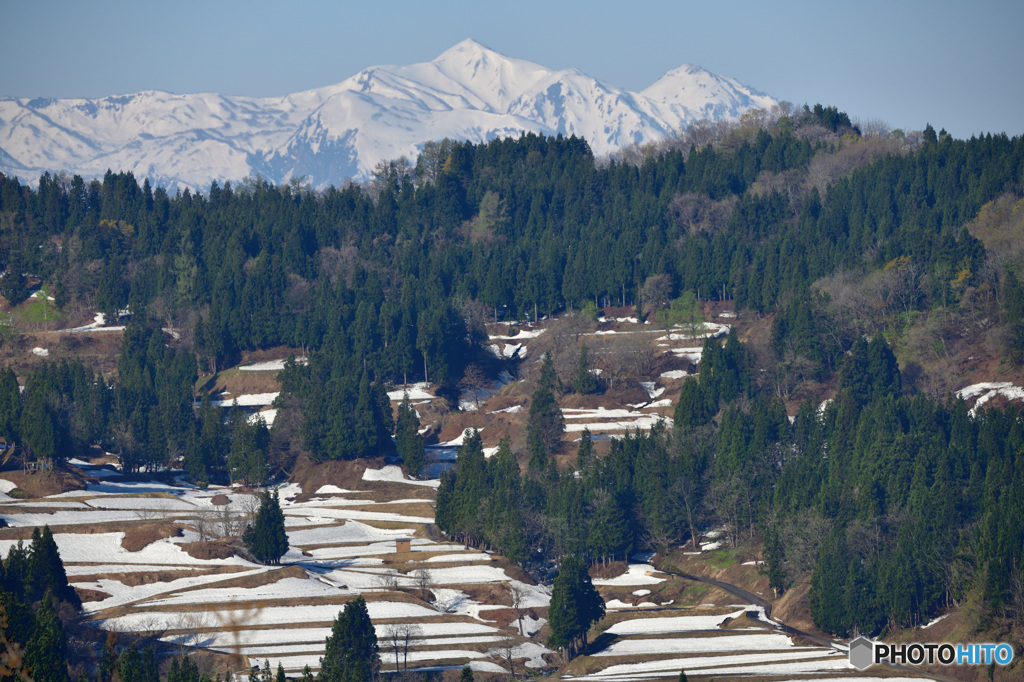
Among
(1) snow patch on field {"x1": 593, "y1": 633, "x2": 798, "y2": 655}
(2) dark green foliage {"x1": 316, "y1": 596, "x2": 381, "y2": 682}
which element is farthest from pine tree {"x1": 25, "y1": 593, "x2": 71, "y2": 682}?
(1) snow patch on field {"x1": 593, "y1": 633, "x2": 798, "y2": 655}

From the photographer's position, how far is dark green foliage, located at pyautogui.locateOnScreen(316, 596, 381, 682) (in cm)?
4459

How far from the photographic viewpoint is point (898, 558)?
54.7 metres

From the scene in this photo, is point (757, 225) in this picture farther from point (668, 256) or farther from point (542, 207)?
point (542, 207)

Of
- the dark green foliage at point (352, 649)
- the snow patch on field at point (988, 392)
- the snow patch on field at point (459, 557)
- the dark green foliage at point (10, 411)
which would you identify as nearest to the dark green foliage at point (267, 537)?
the snow patch on field at point (459, 557)

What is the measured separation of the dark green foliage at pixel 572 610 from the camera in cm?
5322

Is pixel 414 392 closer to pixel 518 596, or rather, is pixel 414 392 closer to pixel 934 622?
pixel 518 596

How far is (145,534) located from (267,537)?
6.32 metres

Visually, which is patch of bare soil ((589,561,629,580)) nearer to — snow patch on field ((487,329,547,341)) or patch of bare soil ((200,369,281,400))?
patch of bare soil ((200,369,281,400))

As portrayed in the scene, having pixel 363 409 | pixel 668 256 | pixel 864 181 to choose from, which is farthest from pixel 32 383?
pixel 864 181

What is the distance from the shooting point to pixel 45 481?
3000 inches

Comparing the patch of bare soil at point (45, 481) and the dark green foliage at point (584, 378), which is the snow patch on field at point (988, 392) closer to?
the dark green foliage at point (584, 378)

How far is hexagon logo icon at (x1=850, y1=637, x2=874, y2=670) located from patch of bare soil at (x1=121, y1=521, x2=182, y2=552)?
32.2m

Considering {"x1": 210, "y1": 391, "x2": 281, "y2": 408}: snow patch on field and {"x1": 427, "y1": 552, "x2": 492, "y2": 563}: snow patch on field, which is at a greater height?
{"x1": 210, "y1": 391, "x2": 281, "y2": 408}: snow patch on field

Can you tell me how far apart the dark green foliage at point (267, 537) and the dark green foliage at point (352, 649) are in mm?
13783
